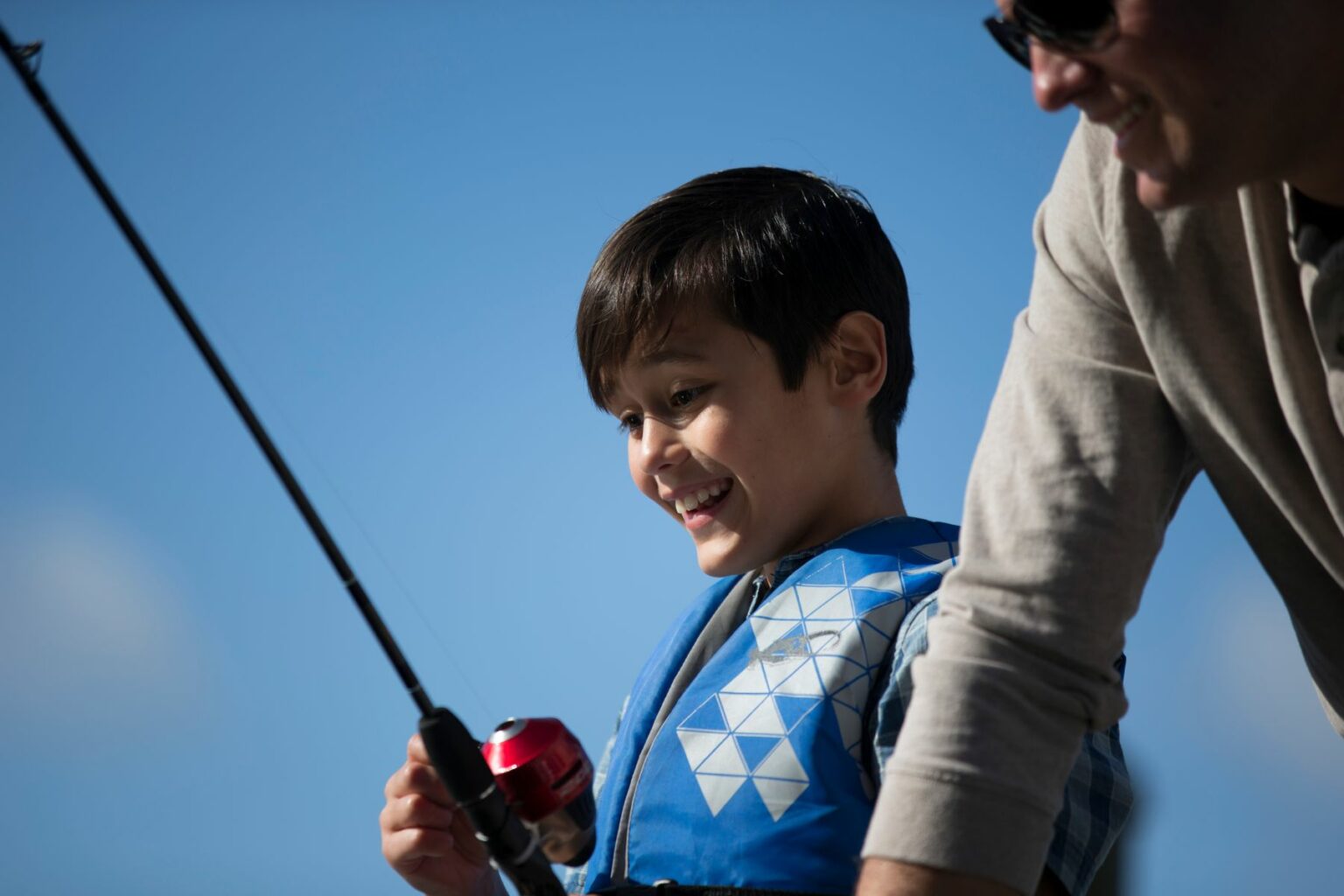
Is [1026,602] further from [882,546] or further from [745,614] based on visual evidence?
[745,614]

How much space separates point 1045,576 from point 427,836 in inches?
32.9

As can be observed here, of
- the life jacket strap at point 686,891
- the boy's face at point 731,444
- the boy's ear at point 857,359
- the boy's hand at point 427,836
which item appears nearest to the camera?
the life jacket strap at point 686,891

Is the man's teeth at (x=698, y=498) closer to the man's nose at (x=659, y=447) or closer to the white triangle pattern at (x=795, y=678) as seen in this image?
the man's nose at (x=659, y=447)

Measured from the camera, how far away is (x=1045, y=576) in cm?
109

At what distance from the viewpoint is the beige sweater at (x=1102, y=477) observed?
3.49 feet

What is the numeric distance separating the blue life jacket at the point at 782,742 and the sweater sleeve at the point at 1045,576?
0.39m

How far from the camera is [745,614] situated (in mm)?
1906

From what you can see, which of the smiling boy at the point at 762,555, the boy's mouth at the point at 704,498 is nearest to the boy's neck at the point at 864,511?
the smiling boy at the point at 762,555

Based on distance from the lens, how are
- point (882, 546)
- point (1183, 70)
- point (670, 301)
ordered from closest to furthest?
point (1183, 70)
point (882, 546)
point (670, 301)

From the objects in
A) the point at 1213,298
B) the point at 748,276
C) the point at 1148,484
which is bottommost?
the point at 1148,484

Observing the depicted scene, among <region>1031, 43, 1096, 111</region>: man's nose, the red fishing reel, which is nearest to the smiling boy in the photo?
the red fishing reel

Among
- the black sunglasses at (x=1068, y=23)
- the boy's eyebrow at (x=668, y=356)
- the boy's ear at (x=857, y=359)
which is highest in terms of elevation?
the black sunglasses at (x=1068, y=23)

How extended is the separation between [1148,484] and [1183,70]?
33 cm

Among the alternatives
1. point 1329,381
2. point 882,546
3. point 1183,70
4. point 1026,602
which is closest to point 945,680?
point 1026,602
